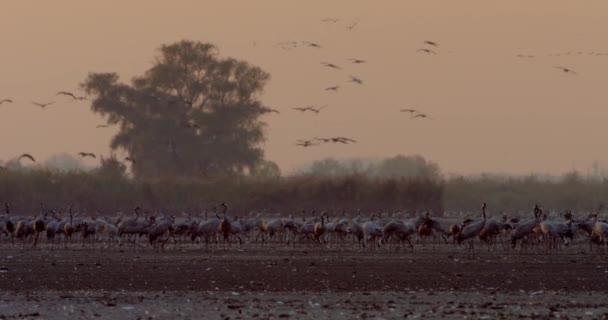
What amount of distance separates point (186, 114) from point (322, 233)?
52.0 meters

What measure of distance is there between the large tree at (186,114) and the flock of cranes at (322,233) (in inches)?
1723

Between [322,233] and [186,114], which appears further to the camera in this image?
[186,114]

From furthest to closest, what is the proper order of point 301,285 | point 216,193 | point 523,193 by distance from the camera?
point 523,193 → point 216,193 → point 301,285

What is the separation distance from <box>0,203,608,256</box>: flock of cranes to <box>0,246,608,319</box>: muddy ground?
6.01 feet

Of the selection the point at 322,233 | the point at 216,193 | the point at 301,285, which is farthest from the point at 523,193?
the point at 301,285

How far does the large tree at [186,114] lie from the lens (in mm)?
95625

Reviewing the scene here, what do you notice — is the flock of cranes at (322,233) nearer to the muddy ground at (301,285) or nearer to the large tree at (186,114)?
the muddy ground at (301,285)

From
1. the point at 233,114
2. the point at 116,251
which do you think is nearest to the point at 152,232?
the point at 116,251

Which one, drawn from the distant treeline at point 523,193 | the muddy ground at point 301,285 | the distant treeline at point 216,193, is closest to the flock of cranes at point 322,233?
the muddy ground at point 301,285

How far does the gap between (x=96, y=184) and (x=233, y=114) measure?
24069 mm

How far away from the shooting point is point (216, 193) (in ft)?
240

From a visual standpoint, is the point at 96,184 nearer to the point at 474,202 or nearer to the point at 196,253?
the point at 474,202

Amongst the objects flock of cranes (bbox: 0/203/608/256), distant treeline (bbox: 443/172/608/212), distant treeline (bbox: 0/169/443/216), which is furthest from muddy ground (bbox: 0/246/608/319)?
distant treeline (bbox: 443/172/608/212)

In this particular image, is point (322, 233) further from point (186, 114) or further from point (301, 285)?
point (186, 114)
